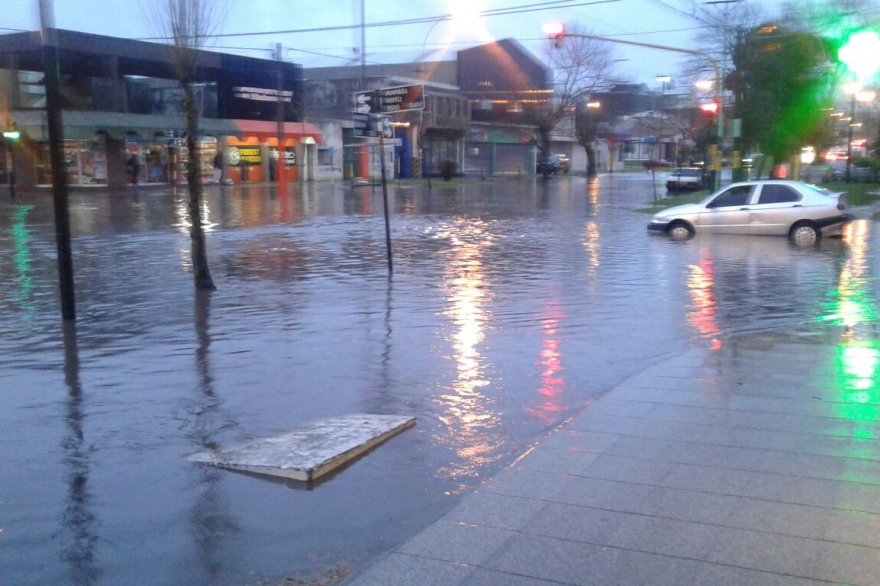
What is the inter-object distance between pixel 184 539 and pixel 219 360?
14.7ft

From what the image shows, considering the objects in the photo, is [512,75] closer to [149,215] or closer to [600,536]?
[149,215]

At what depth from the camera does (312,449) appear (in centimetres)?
618

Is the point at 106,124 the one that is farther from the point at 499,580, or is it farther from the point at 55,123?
the point at 499,580

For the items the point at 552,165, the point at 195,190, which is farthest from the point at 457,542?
the point at 552,165

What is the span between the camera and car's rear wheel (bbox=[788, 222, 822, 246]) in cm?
2008

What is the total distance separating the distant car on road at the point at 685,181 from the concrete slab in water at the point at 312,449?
43.5m

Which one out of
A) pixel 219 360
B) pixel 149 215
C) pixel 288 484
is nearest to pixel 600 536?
pixel 288 484

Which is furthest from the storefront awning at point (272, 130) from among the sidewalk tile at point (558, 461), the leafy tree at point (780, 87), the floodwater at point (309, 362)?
the sidewalk tile at point (558, 461)

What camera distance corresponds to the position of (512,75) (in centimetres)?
8294

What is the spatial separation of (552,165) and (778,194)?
60980 millimetres

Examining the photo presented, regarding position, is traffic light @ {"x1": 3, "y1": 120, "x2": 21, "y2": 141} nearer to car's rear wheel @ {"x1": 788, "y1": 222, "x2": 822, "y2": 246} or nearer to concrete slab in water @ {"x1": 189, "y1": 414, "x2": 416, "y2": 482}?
car's rear wheel @ {"x1": 788, "y1": 222, "x2": 822, "y2": 246}

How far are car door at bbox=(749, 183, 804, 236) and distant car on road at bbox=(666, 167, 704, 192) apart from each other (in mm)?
27622

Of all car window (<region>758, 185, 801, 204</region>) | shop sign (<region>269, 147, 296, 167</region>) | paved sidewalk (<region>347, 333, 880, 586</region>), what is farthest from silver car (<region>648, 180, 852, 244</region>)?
shop sign (<region>269, 147, 296, 167</region>)

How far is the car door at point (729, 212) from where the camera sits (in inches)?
834
